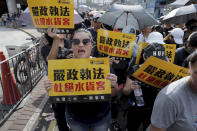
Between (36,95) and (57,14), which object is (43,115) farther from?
(57,14)

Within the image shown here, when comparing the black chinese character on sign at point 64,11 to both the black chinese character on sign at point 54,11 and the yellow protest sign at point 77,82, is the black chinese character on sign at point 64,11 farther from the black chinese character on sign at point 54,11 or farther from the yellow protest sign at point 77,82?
the yellow protest sign at point 77,82

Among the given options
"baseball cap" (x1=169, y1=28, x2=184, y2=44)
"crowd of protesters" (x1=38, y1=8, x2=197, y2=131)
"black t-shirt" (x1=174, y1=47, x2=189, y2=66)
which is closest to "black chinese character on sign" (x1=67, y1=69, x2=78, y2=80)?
"crowd of protesters" (x1=38, y1=8, x2=197, y2=131)

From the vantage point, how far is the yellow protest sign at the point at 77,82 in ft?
6.21

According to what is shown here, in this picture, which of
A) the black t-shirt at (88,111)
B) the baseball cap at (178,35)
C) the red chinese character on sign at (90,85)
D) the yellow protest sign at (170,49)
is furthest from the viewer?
the baseball cap at (178,35)

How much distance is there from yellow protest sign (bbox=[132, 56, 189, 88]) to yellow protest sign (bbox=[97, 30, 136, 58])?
869mm

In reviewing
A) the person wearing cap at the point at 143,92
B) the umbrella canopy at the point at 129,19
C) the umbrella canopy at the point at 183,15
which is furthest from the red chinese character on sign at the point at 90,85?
the umbrella canopy at the point at 183,15

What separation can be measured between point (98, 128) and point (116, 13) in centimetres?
326

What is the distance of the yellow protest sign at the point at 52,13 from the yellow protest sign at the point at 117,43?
682mm

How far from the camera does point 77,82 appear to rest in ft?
6.37

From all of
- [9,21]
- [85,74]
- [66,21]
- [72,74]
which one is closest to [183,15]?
[66,21]

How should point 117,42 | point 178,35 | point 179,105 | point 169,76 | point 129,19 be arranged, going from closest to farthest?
point 179,105
point 169,76
point 117,42
point 178,35
point 129,19

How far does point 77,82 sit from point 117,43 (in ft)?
Answer: 3.85

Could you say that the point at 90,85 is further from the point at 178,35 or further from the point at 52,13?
the point at 178,35

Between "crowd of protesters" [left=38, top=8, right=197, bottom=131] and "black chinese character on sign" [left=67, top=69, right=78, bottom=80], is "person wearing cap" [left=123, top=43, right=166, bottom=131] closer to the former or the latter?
"crowd of protesters" [left=38, top=8, right=197, bottom=131]
